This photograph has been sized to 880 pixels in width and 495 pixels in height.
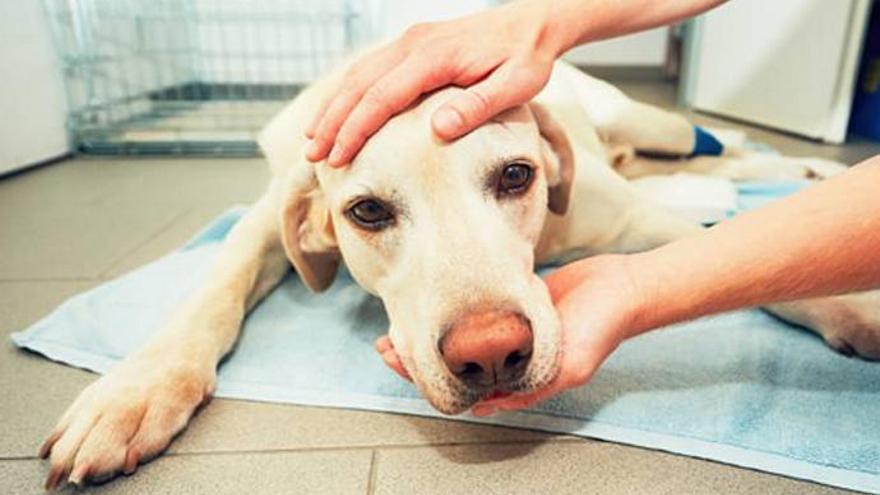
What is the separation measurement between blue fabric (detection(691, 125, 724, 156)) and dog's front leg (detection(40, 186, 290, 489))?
5.84ft

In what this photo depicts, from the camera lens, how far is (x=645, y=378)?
114 centimetres

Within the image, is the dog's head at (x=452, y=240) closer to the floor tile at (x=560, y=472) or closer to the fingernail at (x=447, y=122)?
the fingernail at (x=447, y=122)

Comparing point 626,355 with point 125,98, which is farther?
point 125,98

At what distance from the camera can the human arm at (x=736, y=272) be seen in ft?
2.76

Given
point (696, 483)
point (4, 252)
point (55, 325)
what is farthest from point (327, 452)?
point (4, 252)

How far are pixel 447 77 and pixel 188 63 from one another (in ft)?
12.6

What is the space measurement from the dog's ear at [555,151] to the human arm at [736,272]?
0.37 m

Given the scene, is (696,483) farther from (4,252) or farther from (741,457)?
(4,252)

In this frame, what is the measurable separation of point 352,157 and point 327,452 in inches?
18.2

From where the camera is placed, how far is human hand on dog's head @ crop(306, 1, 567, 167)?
1012 mm

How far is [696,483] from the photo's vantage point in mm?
917

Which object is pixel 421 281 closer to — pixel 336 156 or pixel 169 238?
pixel 336 156

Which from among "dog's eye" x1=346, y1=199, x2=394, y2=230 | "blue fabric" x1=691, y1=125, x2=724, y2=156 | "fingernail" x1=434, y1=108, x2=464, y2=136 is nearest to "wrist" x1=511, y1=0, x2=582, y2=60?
"fingernail" x1=434, y1=108, x2=464, y2=136

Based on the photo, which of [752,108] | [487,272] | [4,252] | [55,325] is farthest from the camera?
[752,108]
